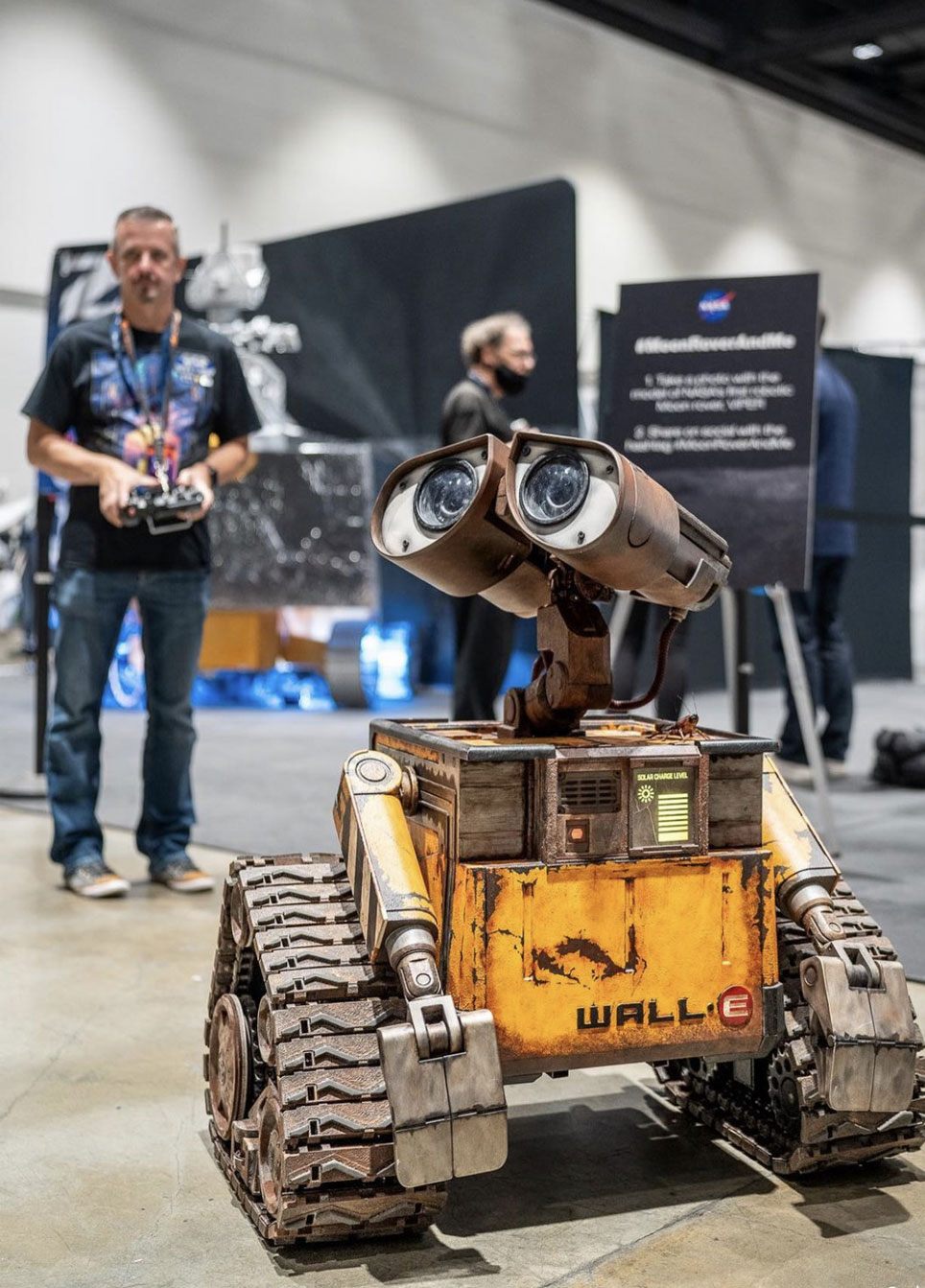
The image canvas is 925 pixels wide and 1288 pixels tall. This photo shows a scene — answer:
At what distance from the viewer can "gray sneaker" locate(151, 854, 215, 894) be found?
131 inches

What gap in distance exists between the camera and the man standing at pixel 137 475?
3168 millimetres

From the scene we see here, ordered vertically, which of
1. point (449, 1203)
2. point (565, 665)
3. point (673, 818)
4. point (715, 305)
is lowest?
point (449, 1203)

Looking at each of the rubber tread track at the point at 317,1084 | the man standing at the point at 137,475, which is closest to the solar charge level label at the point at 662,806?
the rubber tread track at the point at 317,1084

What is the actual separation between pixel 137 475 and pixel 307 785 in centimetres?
193

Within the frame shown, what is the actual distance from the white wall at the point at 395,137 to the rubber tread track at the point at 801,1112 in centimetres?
752

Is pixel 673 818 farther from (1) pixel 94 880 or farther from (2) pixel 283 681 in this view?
(2) pixel 283 681

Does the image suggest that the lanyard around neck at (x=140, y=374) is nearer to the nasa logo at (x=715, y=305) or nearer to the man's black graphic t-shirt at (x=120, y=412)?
the man's black graphic t-shirt at (x=120, y=412)

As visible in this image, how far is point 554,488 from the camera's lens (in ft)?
5.64

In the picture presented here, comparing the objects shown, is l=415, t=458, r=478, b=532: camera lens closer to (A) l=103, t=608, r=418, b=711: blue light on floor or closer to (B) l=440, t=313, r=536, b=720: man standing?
(B) l=440, t=313, r=536, b=720: man standing

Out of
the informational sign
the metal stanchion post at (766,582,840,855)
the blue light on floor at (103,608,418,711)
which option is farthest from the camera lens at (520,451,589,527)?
the blue light on floor at (103,608,418,711)

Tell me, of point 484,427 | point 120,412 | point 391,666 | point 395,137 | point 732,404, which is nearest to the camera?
point 120,412

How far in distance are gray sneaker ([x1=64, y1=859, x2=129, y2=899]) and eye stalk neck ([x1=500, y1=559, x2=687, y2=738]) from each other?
65.9 inches

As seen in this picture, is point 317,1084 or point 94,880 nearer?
point 317,1084

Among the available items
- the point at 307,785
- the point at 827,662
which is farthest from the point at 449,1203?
the point at 827,662
